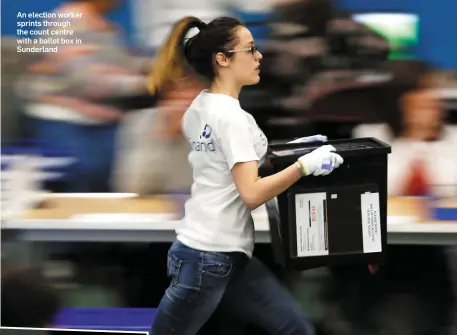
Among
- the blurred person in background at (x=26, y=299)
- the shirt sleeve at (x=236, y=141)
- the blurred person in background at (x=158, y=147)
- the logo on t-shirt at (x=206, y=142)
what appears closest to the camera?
the shirt sleeve at (x=236, y=141)

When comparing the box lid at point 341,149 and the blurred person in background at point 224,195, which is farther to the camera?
the box lid at point 341,149

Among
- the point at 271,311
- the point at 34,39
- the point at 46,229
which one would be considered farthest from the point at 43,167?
the point at 271,311

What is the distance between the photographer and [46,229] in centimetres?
317

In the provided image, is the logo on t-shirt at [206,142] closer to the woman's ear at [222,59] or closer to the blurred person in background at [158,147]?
the woman's ear at [222,59]

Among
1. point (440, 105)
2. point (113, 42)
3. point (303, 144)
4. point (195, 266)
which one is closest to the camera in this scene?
point (195, 266)

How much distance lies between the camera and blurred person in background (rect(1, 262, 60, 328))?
3332mm

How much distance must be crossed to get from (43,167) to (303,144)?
1327mm

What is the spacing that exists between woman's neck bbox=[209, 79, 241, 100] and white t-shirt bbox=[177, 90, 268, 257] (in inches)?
1.6

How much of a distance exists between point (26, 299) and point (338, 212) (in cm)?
176

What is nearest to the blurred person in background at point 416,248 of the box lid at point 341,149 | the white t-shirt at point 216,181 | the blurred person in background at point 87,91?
the box lid at point 341,149

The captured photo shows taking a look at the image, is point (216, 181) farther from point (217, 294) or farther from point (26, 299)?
point (26, 299)

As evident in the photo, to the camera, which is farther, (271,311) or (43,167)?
(43,167)

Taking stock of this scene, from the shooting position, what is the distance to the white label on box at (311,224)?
94.0 inches

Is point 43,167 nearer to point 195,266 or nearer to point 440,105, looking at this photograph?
point 195,266
